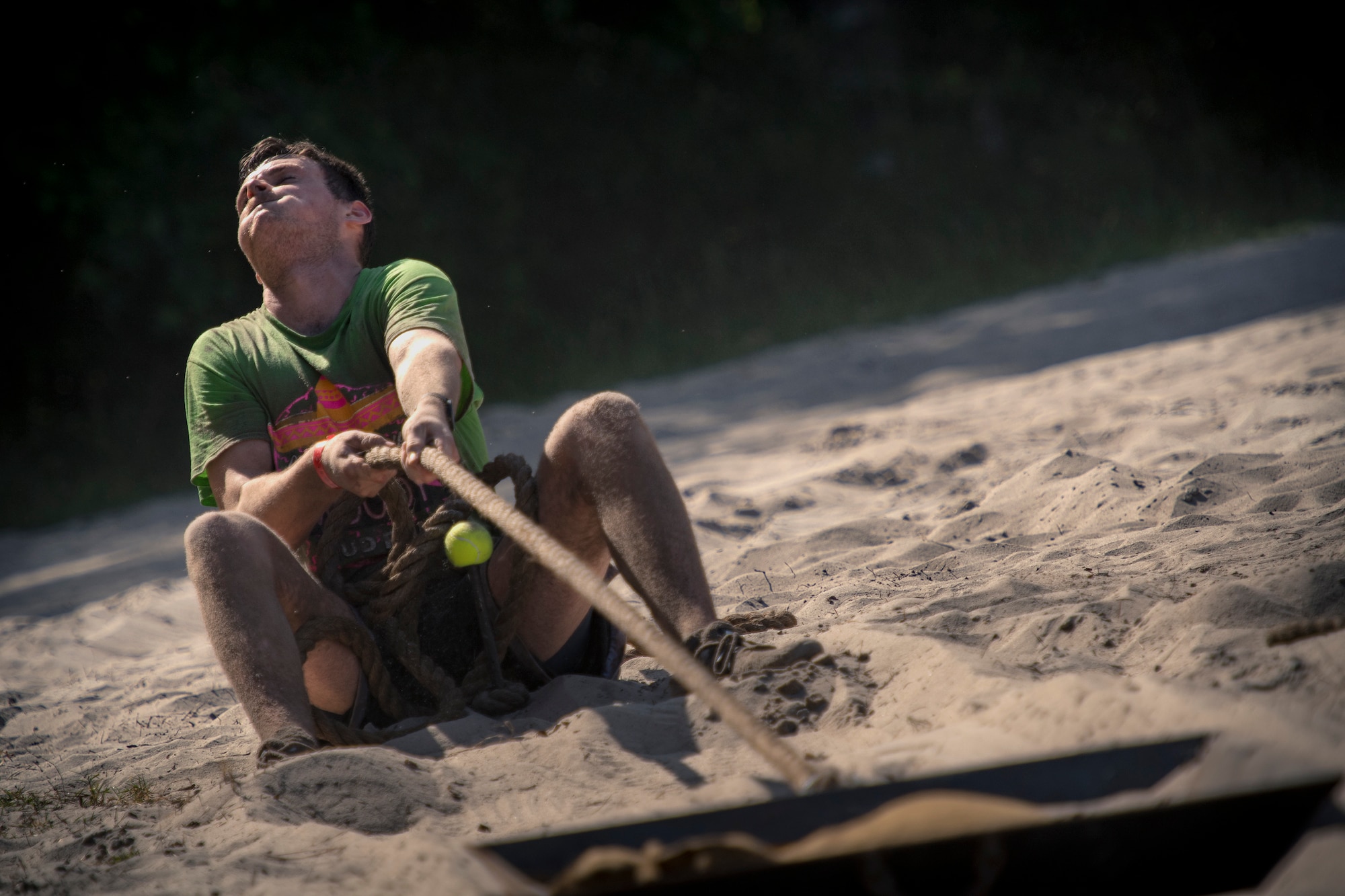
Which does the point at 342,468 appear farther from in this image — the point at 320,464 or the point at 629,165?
the point at 629,165

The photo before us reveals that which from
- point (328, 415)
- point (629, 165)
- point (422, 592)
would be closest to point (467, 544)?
point (422, 592)

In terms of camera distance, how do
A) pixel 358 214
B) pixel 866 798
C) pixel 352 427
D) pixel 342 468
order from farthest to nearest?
pixel 358 214, pixel 352 427, pixel 342 468, pixel 866 798

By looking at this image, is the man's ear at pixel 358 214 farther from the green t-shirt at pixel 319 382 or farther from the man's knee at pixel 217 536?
the man's knee at pixel 217 536

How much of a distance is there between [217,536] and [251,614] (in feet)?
0.53

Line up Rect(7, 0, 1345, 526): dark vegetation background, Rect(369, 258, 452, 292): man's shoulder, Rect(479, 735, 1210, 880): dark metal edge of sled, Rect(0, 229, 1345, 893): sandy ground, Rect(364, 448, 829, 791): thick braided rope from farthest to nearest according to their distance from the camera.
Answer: Rect(7, 0, 1345, 526): dark vegetation background
Rect(369, 258, 452, 292): man's shoulder
Rect(0, 229, 1345, 893): sandy ground
Rect(364, 448, 829, 791): thick braided rope
Rect(479, 735, 1210, 880): dark metal edge of sled

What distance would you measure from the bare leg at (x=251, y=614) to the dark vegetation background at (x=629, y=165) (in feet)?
17.7

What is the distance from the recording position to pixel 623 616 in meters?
1.51

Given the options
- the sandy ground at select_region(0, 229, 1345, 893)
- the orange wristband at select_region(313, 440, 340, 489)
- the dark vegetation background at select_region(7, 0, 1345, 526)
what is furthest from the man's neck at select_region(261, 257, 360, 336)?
the dark vegetation background at select_region(7, 0, 1345, 526)

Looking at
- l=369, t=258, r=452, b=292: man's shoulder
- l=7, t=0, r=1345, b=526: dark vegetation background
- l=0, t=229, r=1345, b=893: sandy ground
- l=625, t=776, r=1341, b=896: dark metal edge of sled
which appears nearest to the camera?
l=625, t=776, r=1341, b=896: dark metal edge of sled

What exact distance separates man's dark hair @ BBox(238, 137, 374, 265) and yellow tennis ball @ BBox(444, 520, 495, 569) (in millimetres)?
885

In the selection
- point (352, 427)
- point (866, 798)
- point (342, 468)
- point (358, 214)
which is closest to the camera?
point (866, 798)

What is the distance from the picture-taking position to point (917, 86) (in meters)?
9.98

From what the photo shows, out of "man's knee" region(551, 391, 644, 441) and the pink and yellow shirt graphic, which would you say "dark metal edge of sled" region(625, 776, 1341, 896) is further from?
the pink and yellow shirt graphic

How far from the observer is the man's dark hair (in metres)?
2.54
